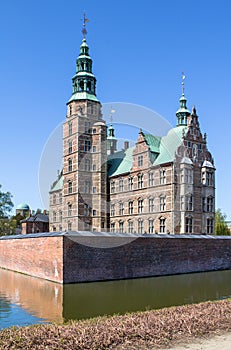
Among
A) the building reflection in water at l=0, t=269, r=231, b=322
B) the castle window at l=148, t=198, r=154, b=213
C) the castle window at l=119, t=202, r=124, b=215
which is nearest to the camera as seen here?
the building reflection in water at l=0, t=269, r=231, b=322

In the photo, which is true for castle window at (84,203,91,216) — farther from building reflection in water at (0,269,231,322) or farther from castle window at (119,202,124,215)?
building reflection in water at (0,269,231,322)

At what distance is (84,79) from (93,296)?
1109 inches

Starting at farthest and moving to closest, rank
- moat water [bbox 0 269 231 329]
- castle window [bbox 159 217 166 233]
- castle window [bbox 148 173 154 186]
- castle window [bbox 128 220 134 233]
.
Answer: castle window [bbox 128 220 134 233]
castle window [bbox 148 173 154 186]
castle window [bbox 159 217 166 233]
moat water [bbox 0 269 231 329]

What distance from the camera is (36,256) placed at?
69.7 feet

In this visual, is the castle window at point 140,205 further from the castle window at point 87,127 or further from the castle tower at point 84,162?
the castle window at point 87,127

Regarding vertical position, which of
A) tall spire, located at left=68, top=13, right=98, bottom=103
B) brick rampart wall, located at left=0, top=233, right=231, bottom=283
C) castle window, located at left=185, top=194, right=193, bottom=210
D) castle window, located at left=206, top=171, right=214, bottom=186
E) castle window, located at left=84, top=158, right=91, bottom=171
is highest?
tall spire, located at left=68, top=13, right=98, bottom=103

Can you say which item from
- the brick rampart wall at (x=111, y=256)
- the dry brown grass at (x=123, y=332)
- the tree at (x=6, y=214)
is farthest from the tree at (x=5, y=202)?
the dry brown grass at (x=123, y=332)

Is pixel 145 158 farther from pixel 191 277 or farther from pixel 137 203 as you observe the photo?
pixel 191 277

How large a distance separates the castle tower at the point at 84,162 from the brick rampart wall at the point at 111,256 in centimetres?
1133

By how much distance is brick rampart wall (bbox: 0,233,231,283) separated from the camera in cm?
1886

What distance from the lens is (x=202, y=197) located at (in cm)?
3353

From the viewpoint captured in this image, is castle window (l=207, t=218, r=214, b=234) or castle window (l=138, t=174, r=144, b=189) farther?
castle window (l=138, t=174, r=144, b=189)

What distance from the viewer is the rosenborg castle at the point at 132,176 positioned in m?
32.2

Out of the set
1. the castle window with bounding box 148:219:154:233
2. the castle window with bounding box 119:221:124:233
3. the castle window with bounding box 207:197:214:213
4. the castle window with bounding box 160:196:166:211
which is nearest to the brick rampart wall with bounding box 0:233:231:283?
the castle window with bounding box 160:196:166:211
